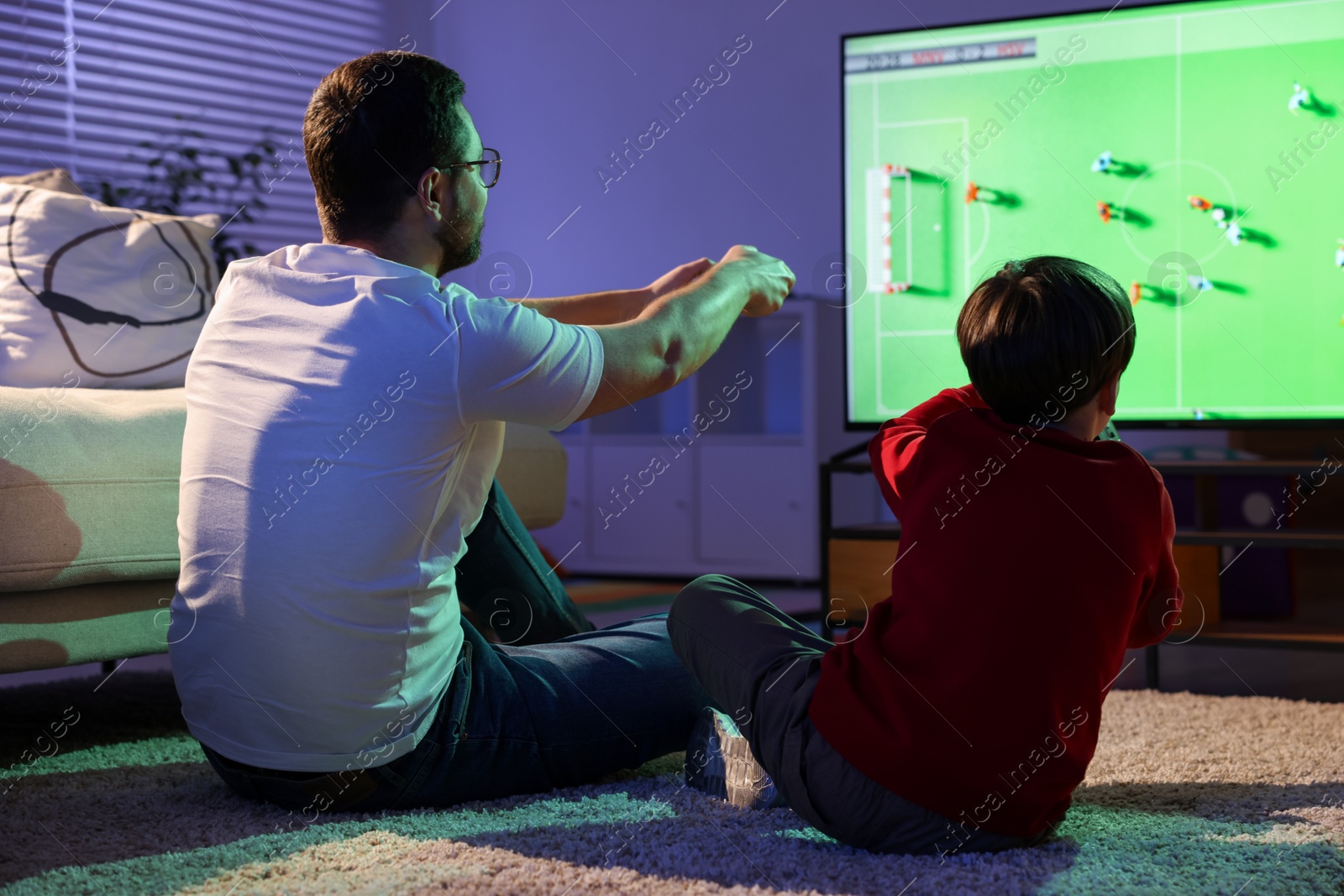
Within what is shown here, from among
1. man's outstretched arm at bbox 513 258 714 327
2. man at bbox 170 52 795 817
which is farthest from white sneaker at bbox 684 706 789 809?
man's outstretched arm at bbox 513 258 714 327

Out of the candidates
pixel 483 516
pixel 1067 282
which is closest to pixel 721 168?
pixel 483 516

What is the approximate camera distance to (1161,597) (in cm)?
104

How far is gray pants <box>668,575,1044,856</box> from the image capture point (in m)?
1.01

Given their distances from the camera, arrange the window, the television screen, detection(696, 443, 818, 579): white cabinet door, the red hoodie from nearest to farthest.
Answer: the red hoodie, the television screen, the window, detection(696, 443, 818, 579): white cabinet door

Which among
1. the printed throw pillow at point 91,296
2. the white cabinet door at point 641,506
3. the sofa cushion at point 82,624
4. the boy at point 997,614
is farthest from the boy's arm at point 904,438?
the white cabinet door at point 641,506

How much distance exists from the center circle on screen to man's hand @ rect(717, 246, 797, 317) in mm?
1260

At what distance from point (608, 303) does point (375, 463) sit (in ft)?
1.69

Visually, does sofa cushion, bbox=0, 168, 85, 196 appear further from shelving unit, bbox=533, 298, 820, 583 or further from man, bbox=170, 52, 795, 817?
shelving unit, bbox=533, 298, 820, 583

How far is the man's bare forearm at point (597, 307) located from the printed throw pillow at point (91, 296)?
830 mm

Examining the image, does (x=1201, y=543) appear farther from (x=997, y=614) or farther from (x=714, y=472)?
(x=714, y=472)

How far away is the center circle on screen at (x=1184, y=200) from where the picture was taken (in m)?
2.29

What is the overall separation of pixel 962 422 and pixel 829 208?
119 inches

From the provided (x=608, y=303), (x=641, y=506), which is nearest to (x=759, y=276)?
(x=608, y=303)

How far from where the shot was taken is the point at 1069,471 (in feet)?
3.15
